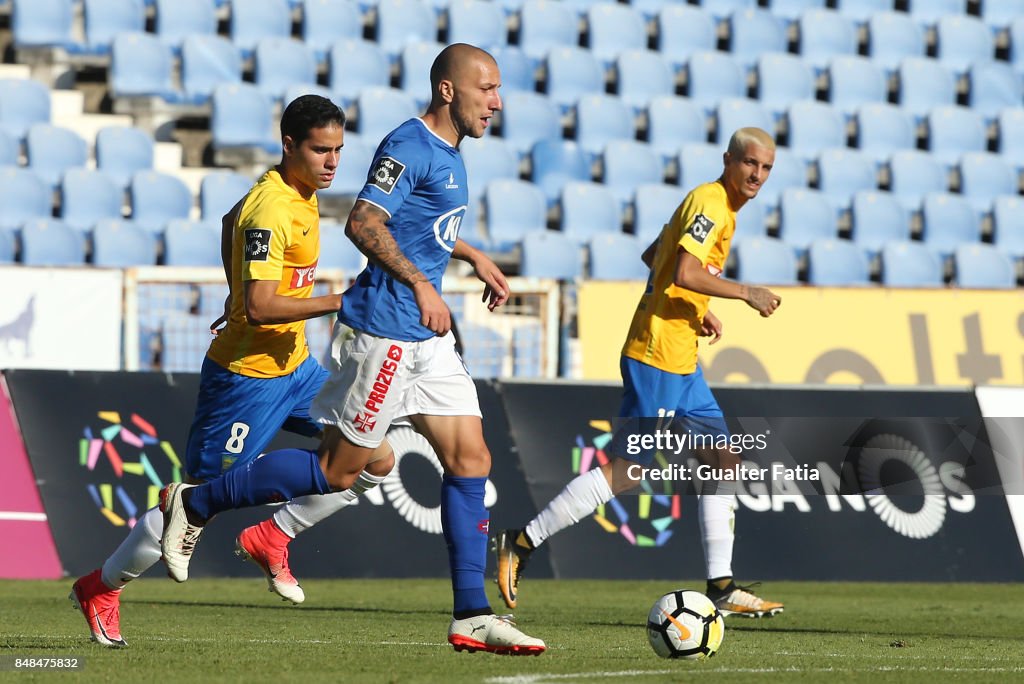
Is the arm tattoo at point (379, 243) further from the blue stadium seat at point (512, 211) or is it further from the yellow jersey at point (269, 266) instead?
the blue stadium seat at point (512, 211)

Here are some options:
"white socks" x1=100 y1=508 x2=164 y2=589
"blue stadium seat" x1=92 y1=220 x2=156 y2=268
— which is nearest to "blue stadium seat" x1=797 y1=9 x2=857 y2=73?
"blue stadium seat" x1=92 y1=220 x2=156 y2=268

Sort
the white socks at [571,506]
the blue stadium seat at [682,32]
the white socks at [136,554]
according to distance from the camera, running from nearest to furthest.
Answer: the white socks at [136,554] < the white socks at [571,506] < the blue stadium seat at [682,32]

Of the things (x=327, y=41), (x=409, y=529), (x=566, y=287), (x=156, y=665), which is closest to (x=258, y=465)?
(x=156, y=665)

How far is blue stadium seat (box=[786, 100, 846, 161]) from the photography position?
1559cm

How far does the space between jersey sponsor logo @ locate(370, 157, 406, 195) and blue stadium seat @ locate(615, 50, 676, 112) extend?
35.3 feet

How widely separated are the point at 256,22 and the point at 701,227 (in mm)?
8926

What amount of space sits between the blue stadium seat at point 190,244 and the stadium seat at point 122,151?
137 centimetres

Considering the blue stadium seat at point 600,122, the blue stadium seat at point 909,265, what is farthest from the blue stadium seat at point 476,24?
the blue stadium seat at point 909,265

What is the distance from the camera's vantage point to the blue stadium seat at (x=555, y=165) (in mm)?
14469

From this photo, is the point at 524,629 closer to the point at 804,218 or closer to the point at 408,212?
the point at 408,212

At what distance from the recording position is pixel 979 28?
56.4 feet

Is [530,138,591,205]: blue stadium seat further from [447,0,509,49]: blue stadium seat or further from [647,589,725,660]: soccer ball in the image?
[647,589,725,660]: soccer ball

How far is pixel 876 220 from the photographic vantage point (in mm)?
14742

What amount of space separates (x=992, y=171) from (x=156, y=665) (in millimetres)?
12831
